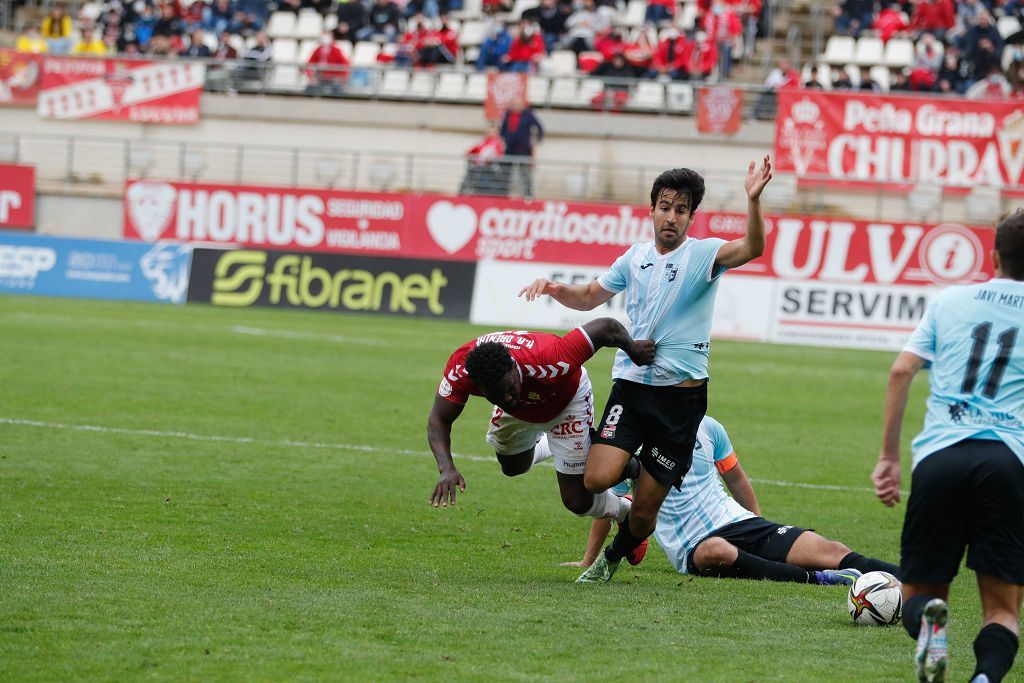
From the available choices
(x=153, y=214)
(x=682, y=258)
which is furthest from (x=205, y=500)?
(x=153, y=214)

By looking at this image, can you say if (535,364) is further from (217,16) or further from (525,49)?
(217,16)

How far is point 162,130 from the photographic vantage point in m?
31.7

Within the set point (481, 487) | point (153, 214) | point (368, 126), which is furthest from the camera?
point (368, 126)

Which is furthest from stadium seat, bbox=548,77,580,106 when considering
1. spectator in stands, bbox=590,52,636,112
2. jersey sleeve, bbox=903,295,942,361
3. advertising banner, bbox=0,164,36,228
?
jersey sleeve, bbox=903,295,942,361

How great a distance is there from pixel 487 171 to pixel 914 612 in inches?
920

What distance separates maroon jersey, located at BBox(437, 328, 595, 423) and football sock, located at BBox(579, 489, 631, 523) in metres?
0.72

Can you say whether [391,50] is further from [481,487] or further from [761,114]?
[481,487]

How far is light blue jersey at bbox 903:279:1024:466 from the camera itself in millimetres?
4887

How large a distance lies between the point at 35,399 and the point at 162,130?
1961 centimetres

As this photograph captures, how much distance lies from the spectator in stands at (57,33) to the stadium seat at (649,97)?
540 inches

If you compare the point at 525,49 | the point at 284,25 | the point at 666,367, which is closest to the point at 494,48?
the point at 525,49

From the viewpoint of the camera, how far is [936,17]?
2934cm

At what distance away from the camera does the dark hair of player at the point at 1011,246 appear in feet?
16.1

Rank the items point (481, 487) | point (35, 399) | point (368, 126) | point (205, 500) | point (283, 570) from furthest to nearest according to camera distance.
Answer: point (368, 126), point (35, 399), point (481, 487), point (205, 500), point (283, 570)
